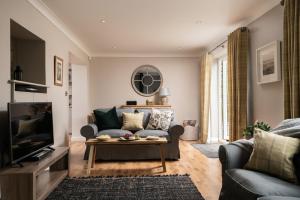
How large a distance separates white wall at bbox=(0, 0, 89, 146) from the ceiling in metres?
0.28

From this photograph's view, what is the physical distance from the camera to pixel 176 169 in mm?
3844

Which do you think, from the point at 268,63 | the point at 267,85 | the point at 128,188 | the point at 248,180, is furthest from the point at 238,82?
the point at 248,180

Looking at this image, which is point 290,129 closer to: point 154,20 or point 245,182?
point 245,182

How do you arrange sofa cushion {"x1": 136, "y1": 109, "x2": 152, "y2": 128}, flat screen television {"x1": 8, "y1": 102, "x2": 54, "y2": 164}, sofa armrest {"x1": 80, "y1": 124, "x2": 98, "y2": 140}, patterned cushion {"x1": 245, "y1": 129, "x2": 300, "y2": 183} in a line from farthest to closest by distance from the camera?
sofa cushion {"x1": 136, "y1": 109, "x2": 152, "y2": 128} → sofa armrest {"x1": 80, "y1": 124, "x2": 98, "y2": 140} → flat screen television {"x1": 8, "y1": 102, "x2": 54, "y2": 164} → patterned cushion {"x1": 245, "y1": 129, "x2": 300, "y2": 183}

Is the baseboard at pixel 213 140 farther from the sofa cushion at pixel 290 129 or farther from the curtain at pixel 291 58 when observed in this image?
the sofa cushion at pixel 290 129

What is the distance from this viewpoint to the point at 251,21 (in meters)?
4.05

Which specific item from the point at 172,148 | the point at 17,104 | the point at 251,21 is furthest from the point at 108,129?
the point at 251,21

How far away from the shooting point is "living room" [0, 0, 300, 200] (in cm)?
223

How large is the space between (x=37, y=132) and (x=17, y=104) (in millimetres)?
542

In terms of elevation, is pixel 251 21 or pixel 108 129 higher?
pixel 251 21

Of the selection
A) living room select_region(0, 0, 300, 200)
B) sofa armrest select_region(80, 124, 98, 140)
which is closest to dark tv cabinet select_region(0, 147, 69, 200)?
living room select_region(0, 0, 300, 200)

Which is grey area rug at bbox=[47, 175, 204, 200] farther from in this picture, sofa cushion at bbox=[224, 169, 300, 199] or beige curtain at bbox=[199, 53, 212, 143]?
beige curtain at bbox=[199, 53, 212, 143]

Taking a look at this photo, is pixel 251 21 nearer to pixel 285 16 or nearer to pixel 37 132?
pixel 285 16

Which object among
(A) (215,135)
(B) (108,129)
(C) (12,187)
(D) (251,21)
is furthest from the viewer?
(A) (215,135)
